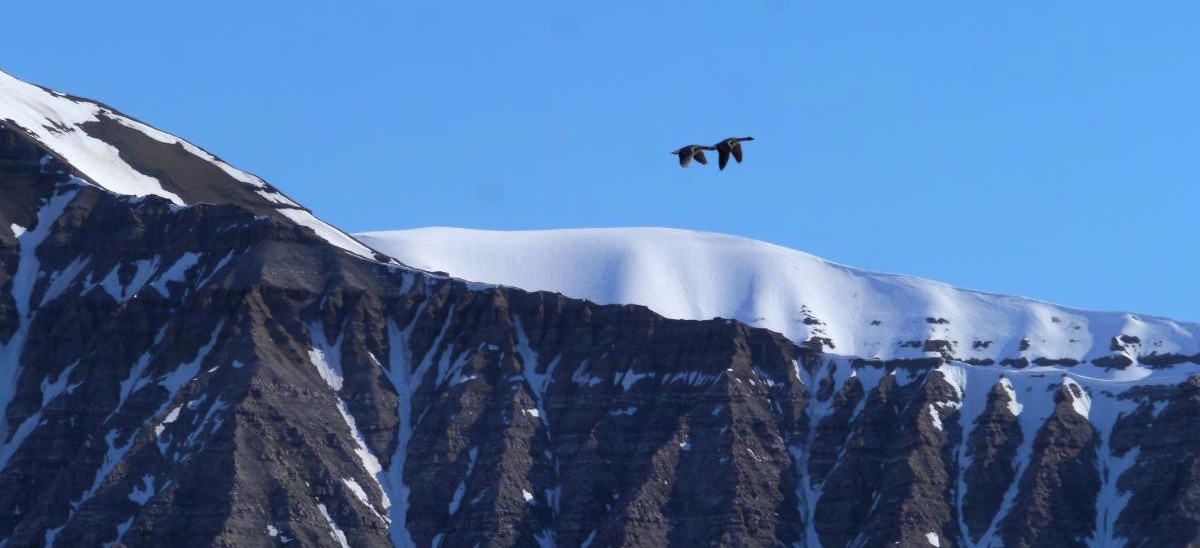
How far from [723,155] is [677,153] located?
1.98 m

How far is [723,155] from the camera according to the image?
9525cm

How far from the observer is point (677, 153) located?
9400cm
